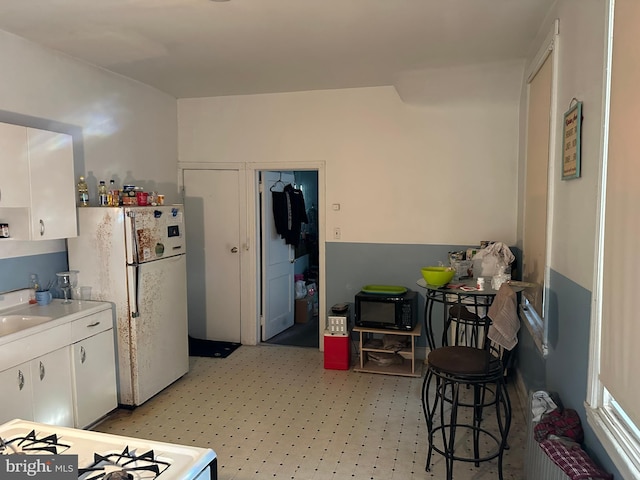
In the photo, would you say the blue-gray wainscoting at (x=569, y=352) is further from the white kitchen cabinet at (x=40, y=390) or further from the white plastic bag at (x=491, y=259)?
the white kitchen cabinet at (x=40, y=390)

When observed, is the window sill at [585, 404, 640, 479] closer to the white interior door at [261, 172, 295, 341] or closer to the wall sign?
the wall sign

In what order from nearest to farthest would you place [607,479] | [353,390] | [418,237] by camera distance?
[607,479] < [353,390] < [418,237]

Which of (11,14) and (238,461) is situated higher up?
(11,14)

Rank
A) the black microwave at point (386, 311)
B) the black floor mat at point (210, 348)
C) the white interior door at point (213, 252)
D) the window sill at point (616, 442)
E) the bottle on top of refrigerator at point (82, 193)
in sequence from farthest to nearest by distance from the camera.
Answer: the white interior door at point (213, 252) < the black floor mat at point (210, 348) < the black microwave at point (386, 311) < the bottle on top of refrigerator at point (82, 193) < the window sill at point (616, 442)

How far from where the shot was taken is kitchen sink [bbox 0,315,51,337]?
2936mm

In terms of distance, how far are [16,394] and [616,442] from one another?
289cm

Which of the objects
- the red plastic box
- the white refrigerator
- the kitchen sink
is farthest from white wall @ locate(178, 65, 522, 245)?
the kitchen sink

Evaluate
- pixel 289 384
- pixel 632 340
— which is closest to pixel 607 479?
pixel 632 340

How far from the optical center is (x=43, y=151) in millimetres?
2979

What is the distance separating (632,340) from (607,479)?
540 millimetres

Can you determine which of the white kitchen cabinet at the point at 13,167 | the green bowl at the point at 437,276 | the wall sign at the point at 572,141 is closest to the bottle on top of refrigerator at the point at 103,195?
the white kitchen cabinet at the point at 13,167

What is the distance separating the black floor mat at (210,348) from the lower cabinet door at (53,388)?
5.79ft

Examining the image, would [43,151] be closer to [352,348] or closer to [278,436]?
[278,436]

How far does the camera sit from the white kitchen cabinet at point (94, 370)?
3037mm
